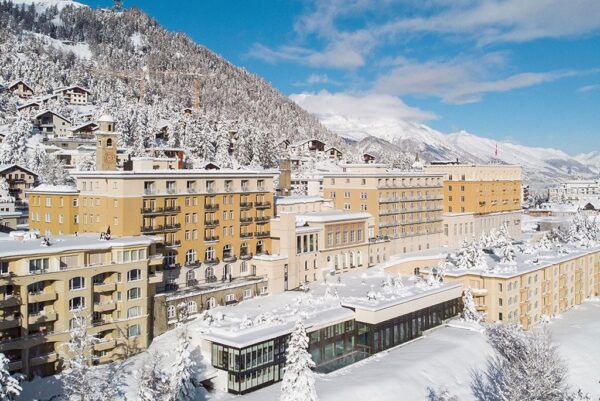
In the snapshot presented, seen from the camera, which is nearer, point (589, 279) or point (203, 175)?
point (203, 175)

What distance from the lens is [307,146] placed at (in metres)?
182

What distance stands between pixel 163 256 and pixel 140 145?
3050 inches

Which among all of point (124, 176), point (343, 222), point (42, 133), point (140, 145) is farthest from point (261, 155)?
point (124, 176)

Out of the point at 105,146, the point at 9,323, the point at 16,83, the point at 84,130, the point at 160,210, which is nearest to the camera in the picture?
the point at 9,323

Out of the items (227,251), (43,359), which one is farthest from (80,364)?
(227,251)

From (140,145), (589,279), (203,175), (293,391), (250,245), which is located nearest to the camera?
(293,391)

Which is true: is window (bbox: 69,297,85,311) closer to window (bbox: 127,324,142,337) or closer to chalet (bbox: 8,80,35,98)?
window (bbox: 127,324,142,337)

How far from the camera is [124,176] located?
2135 inches

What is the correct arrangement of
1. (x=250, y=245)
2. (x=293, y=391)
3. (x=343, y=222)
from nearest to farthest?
(x=293, y=391) < (x=250, y=245) < (x=343, y=222)

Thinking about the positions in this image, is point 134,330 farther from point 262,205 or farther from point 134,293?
point 262,205

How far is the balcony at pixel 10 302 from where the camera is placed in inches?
1609

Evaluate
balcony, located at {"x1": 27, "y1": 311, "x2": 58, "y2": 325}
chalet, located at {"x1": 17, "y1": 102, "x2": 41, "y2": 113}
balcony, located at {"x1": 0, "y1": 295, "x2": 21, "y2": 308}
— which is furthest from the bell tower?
chalet, located at {"x1": 17, "y1": 102, "x2": 41, "y2": 113}

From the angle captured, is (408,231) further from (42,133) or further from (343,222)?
(42,133)

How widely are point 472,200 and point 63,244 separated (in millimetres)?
81086
